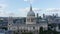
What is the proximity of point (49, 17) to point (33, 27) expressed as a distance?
9.20m

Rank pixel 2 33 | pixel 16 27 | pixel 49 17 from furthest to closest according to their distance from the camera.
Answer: pixel 49 17, pixel 16 27, pixel 2 33

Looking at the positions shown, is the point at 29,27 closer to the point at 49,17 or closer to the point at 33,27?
the point at 33,27

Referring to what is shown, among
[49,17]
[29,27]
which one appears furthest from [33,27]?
[49,17]

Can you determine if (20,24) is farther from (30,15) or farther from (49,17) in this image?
(49,17)

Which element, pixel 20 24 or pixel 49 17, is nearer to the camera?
pixel 20 24

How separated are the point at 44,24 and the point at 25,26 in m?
1.74

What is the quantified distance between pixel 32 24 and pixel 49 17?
28.5 ft

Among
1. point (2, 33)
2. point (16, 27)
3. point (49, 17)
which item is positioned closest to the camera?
point (2, 33)

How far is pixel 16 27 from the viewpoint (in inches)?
878

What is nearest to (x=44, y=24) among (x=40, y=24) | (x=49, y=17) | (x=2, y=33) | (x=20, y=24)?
(x=40, y=24)

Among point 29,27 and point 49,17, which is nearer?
point 29,27

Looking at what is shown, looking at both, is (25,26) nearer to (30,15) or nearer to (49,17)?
(30,15)

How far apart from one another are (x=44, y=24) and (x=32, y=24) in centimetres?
111

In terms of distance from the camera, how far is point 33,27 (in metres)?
22.6
